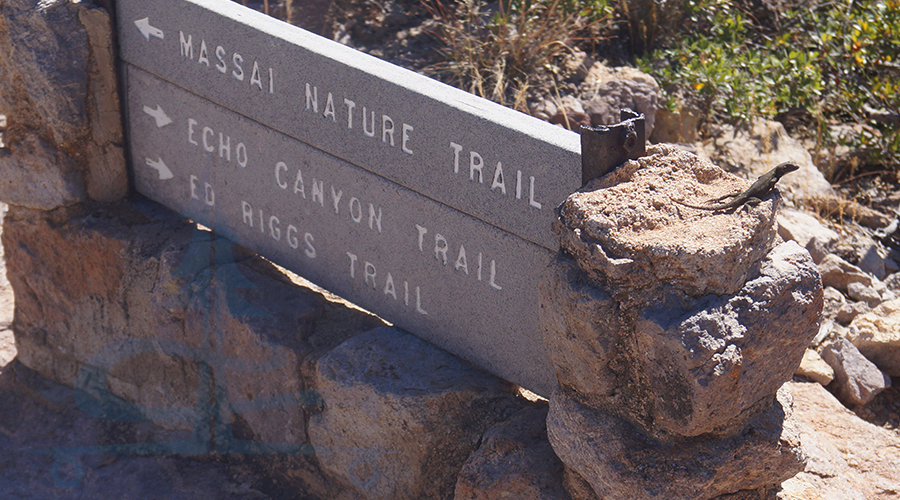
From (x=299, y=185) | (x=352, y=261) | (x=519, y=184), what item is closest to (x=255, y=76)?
(x=299, y=185)

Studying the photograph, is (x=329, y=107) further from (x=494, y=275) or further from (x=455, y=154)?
(x=494, y=275)

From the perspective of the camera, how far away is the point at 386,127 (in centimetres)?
263

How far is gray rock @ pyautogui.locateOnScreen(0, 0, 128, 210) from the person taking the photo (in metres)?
3.20

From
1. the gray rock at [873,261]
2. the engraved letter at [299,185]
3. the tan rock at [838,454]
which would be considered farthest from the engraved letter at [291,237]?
the gray rock at [873,261]

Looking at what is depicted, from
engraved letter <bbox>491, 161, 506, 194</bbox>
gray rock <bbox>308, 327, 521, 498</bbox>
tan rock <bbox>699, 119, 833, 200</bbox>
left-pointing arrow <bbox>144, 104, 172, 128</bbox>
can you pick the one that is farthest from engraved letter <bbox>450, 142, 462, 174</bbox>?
tan rock <bbox>699, 119, 833, 200</bbox>

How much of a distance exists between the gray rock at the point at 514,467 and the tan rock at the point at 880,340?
1.62 meters

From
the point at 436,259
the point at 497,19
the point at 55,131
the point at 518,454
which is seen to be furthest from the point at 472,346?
the point at 497,19

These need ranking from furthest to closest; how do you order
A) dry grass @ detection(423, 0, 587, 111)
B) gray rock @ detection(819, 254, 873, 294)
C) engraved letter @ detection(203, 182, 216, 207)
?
1. dry grass @ detection(423, 0, 587, 111)
2. gray rock @ detection(819, 254, 873, 294)
3. engraved letter @ detection(203, 182, 216, 207)

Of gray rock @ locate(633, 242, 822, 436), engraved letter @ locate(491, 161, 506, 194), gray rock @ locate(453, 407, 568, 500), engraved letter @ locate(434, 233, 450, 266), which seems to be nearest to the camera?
gray rock @ locate(633, 242, 822, 436)

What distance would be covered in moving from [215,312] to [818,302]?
210 centimetres

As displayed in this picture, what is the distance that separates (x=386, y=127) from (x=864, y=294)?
2.29 meters

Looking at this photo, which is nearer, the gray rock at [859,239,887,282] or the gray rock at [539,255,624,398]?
the gray rock at [539,255,624,398]

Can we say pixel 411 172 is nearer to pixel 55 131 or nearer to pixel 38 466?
pixel 55 131

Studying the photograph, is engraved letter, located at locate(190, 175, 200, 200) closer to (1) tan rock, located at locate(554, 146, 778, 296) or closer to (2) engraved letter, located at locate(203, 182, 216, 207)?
(2) engraved letter, located at locate(203, 182, 216, 207)
